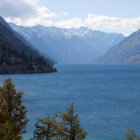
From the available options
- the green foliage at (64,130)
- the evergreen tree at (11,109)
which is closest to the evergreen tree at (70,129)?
the green foliage at (64,130)

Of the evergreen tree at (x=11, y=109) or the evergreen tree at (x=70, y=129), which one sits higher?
the evergreen tree at (x=11, y=109)

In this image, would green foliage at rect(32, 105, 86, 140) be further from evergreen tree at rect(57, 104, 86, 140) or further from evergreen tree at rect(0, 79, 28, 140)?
evergreen tree at rect(0, 79, 28, 140)

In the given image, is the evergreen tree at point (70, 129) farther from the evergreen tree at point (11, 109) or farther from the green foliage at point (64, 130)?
the evergreen tree at point (11, 109)

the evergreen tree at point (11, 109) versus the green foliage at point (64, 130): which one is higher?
the evergreen tree at point (11, 109)

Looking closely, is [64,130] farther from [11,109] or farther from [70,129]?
[11,109]

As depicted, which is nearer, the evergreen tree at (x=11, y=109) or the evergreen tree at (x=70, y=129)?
the evergreen tree at (x=11, y=109)

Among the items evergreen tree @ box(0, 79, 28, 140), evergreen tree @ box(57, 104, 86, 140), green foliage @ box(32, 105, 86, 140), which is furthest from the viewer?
green foliage @ box(32, 105, 86, 140)

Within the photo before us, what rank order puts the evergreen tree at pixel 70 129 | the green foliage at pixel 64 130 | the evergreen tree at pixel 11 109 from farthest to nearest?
the green foliage at pixel 64 130 < the evergreen tree at pixel 70 129 < the evergreen tree at pixel 11 109

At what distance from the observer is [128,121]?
11925 cm

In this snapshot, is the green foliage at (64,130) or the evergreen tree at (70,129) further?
the green foliage at (64,130)

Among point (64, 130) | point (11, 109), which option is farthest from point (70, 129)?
point (11, 109)

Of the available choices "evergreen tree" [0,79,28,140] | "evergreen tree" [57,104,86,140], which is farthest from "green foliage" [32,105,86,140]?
"evergreen tree" [0,79,28,140]

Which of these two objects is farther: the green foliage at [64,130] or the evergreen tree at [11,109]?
the green foliage at [64,130]

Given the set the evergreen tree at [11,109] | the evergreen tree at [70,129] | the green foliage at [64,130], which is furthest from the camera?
the green foliage at [64,130]
